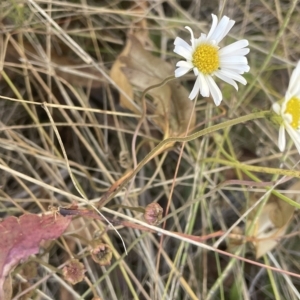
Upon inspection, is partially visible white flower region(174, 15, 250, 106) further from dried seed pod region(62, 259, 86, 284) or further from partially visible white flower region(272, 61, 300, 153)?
dried seed pod region(62, 259, 86, 284)

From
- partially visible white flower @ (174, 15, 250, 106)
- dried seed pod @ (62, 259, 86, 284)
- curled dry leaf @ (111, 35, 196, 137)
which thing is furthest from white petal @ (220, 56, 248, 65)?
dried seed pod @ (62, 259, 86, 284)

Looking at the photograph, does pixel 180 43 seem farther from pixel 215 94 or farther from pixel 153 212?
pixel 153 212

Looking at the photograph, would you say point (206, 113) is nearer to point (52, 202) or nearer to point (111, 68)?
point (111, 68)

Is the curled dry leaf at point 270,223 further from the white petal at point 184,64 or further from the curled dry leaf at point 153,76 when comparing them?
the white petal at point 184,64

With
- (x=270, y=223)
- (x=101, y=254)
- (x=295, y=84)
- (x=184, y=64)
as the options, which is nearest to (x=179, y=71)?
(x=184, y=64)

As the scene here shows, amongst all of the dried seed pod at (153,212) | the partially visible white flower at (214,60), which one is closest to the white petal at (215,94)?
the partially visible white flower at (214,60)

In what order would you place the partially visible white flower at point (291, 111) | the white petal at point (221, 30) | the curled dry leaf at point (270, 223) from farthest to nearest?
1. the curled dry leaf at point (270, 223)
2. the white petal at point (221, 30)
3. the partially visible white flower at point (291, 111)
